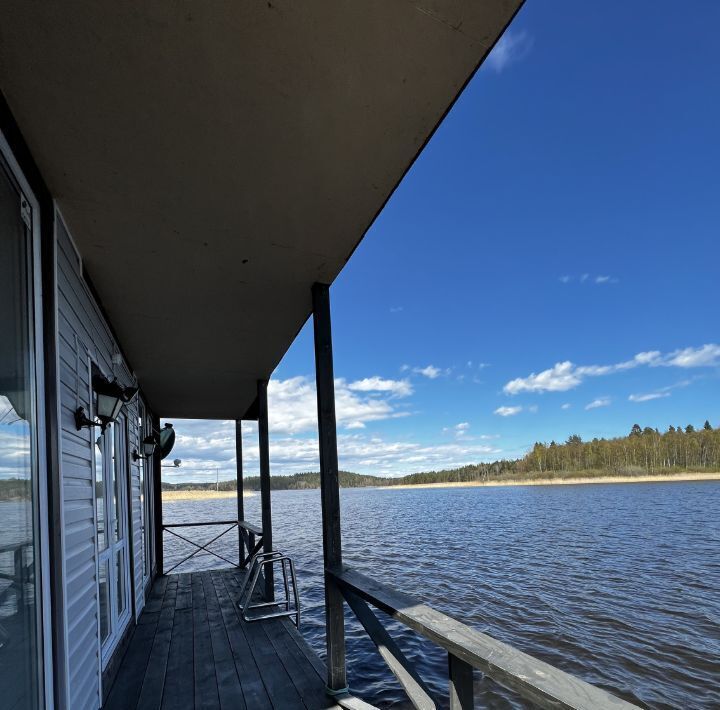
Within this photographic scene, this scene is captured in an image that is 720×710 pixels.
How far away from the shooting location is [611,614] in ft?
22.0

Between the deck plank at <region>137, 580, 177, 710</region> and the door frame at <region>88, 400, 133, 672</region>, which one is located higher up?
the door frame at <region>88, 400, 133, 672</region>

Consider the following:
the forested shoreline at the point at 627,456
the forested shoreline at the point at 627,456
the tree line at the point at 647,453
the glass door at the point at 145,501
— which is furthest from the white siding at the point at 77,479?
the tree line at the point at 647,453

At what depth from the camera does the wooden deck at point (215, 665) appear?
8.83ft

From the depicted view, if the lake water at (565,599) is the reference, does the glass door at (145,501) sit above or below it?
above

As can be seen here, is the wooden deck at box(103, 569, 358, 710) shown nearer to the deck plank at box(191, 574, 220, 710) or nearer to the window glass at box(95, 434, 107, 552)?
the deck plank at box(191, 574, 220, 710)

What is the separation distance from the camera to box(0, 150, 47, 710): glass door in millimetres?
1120

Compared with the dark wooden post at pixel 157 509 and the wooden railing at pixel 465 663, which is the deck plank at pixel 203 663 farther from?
the dark wooden post at pixel 157 509

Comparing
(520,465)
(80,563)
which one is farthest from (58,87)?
(520,465)

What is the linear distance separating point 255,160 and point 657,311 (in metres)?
46.0

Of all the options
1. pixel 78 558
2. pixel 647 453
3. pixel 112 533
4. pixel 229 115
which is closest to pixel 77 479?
pixel 78 558

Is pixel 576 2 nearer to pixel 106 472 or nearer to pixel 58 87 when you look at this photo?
pixel 58 87

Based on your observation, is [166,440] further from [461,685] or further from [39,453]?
[461,685]

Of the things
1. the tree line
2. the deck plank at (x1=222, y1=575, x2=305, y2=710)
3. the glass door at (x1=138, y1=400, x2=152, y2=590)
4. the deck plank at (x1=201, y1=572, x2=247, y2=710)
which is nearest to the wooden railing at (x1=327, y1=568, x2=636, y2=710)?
→ the deck plank at (x1=222, y1=575, x2=305, y2=710)

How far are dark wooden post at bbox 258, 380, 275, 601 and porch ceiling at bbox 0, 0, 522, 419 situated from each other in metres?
2.81
